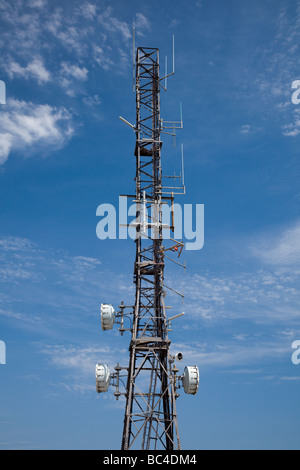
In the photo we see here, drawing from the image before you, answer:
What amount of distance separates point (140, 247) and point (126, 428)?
14566 millimetres

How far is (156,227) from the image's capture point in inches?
1654

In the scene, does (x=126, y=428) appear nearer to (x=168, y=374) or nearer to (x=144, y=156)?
(x=168, y=374)

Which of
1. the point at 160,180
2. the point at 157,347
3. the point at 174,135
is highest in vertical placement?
the point at 174,135

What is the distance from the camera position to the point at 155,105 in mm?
45531
